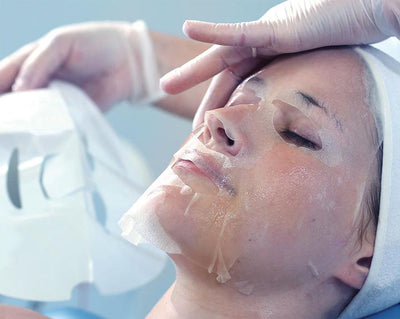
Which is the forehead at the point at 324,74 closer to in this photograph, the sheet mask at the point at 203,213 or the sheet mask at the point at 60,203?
the sheet mask at the point at 203,213

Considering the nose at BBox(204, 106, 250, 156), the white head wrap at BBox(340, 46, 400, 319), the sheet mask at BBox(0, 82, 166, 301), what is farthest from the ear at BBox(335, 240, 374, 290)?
the sheet mask at BBox(0, 82, 166, 301)

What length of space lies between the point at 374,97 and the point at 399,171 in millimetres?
149

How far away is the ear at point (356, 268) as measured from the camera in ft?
3.94

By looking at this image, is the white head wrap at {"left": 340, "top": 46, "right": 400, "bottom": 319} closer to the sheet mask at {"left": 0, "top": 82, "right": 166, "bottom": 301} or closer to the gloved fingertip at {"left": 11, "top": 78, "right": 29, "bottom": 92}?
the sheet mask at {"left": 0, "top": 82, "right": 166, "bottom": 301}

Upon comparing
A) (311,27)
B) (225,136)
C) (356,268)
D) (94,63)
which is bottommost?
(356,268)

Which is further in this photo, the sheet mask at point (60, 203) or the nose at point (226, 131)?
the sheet mask at point (60, 203)

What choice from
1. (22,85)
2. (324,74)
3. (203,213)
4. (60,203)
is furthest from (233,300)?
(22,85)

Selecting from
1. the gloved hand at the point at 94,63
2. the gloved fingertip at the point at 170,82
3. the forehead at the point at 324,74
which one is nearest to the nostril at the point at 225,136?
the forehead at the point at 324,74

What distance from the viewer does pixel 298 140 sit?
117cm

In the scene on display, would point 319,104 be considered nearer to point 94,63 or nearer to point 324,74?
point 324,74

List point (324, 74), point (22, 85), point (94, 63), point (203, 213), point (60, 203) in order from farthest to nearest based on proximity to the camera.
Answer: point (94, 63) < point (22, 85) < point (60, 203) < point (324, 74) < point (203, 213)

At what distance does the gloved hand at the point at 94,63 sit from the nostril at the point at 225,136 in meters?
0.82

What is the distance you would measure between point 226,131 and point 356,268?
36 cm

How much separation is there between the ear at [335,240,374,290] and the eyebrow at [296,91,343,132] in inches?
9.1
